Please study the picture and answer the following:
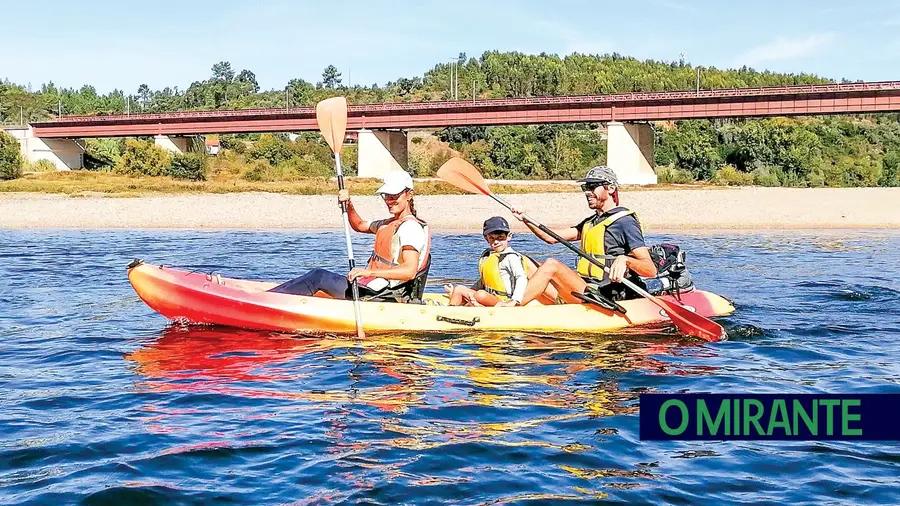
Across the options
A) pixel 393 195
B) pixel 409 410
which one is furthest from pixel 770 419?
pixel 393 195

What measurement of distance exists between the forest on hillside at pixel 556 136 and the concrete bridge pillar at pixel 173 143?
2.52m

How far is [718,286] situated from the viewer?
1159 centimetres

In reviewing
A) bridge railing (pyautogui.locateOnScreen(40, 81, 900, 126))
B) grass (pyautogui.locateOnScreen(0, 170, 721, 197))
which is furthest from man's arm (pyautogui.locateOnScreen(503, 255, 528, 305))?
bridge railing (pyautogui.locateOnScreen(40, 81, 900, 126))

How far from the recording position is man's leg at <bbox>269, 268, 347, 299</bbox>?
823cm

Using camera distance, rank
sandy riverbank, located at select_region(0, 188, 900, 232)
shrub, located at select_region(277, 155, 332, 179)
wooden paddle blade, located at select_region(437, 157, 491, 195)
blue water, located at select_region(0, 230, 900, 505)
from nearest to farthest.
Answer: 1. blue water, located at select_region(0, 230, 900, 505)
2. wooden paddle blade, located at select_region(437, 157, 491, 195)
3. sandy riverbank, located at select_region(0, 188, 900, 232)
4. shrub, located at select_region(277, 155, 332, 179)

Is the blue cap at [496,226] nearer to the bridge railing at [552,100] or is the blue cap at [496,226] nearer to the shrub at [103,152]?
the bridge railing at [552,100]

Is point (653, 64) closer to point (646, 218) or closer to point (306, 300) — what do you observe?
point (646, 218)

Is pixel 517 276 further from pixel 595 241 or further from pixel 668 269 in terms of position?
pixel 668 269

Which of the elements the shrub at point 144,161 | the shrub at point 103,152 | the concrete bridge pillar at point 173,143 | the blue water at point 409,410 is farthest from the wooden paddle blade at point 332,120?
the shrub at point 103,152

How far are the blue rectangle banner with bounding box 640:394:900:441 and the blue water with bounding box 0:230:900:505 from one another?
0.07 m

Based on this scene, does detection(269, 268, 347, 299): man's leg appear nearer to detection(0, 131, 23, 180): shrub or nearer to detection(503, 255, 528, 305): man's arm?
detection(503, 255, 528, 305): man's arm

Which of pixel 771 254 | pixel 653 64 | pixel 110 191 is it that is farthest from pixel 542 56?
pixel 771 254

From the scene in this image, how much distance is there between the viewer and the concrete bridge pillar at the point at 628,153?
40.4 meters

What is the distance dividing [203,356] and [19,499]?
313 centimetres
